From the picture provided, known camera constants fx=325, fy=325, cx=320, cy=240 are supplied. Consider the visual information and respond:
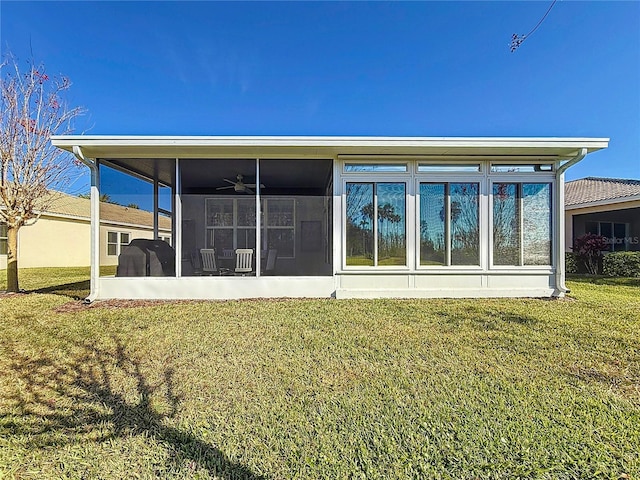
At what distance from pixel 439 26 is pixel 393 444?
33.6ft

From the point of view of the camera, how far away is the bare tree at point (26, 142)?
23.6 ft

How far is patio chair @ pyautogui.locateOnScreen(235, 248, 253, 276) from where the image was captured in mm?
6699

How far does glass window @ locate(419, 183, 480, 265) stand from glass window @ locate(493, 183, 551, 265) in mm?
434

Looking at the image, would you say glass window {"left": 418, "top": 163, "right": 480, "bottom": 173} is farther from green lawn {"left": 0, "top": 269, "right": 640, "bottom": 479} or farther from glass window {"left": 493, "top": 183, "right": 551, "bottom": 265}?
green lawn {"left": 0, "top": 269, "right": 640, "bottom": 479}

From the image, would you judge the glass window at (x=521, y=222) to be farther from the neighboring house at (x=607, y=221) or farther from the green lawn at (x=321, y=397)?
the neighboring house at (x=607, y=221)

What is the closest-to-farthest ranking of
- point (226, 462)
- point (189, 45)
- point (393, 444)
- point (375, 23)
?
1. point (226, 462)
2. point (393, 444)
3. point (375, 23)
4. point (189, 45)

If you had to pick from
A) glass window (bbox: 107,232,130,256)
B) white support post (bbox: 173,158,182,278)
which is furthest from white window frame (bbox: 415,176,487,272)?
glass window (bbox: 107,232,130,256)

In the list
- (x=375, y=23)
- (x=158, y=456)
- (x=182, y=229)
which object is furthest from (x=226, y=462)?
(x=375, y=23)

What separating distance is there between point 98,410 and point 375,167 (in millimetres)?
5605

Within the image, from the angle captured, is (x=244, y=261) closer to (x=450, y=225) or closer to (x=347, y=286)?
(x=347, y=286)

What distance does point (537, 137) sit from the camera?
5.85m

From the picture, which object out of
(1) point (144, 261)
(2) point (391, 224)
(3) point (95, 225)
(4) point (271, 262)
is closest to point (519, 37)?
(2) point (391, 224)

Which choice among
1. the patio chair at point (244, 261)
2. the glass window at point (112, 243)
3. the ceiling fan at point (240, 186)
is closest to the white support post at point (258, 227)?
the patio chair at point (244, 261)

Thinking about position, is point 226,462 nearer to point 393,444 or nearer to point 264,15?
point 393,444
